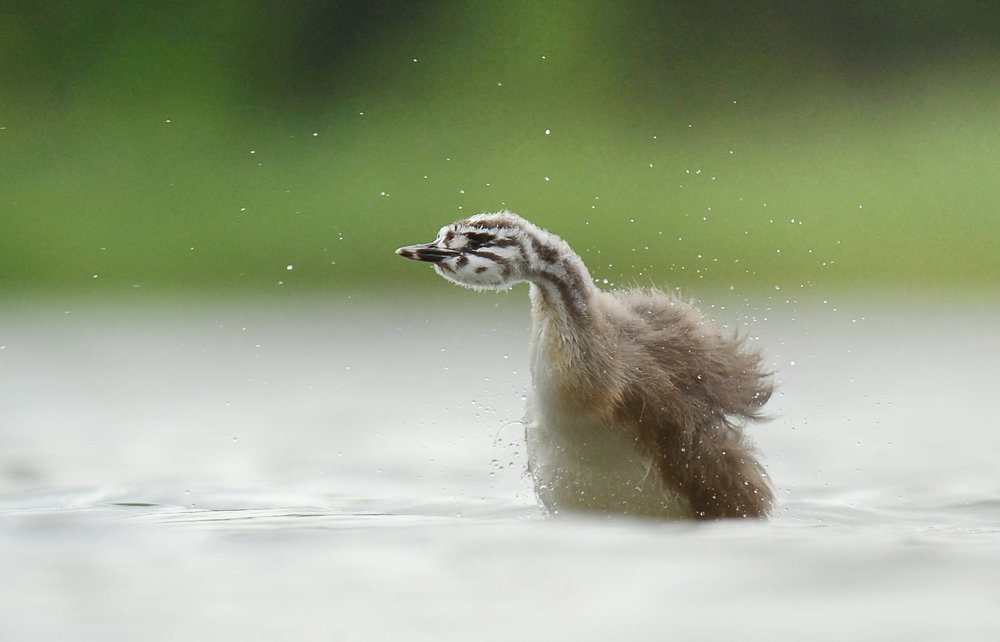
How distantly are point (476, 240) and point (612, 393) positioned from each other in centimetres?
95

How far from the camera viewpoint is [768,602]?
4168 mm

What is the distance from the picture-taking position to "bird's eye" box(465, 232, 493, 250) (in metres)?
6.26

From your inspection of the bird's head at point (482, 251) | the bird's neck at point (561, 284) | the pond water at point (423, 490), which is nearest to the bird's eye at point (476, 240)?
the bird's head at point (482, 251)

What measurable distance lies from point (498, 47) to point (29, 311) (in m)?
7.99

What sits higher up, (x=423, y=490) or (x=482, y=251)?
(x=482, y=251)

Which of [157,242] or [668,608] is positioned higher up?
[157,242]

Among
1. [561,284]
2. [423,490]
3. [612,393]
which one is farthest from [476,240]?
[423,490]

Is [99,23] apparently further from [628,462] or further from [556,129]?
[628,462]

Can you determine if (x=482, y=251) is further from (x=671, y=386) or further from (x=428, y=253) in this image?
(x=671, y=386)

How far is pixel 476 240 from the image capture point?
20.6ft

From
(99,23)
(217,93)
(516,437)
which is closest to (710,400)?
(516,437)

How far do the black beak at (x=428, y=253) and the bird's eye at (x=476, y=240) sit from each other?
89 mm

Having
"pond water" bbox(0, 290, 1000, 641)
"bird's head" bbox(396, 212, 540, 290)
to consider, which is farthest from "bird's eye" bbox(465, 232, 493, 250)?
"pond water" bbox(0, 290, 1000, 641)

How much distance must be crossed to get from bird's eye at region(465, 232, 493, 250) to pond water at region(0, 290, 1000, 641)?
1300 mm
